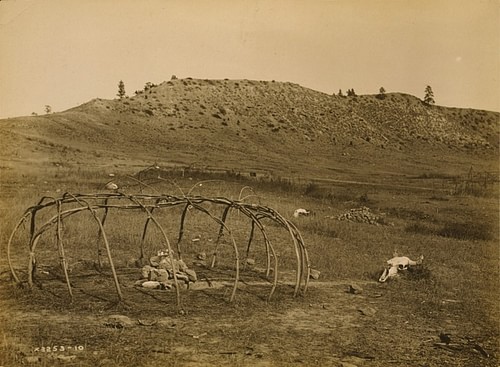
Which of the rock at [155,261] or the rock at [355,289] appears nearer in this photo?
the rock at [355,289]

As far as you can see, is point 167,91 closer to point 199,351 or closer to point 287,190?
point 287,190

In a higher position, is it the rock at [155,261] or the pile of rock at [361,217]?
the pile of rock at [361,217]

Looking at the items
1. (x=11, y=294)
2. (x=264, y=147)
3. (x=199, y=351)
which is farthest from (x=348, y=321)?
(x=264, y=147)

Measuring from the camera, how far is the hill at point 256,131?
4009 centimetres

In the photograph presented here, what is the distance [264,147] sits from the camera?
53500 millimetres

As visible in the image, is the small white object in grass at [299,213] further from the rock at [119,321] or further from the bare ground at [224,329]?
the rock at [119,321]

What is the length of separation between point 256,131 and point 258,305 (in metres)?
47.7

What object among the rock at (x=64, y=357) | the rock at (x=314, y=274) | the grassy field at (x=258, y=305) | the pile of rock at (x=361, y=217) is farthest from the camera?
the pile of rock at (x=361, y=217)

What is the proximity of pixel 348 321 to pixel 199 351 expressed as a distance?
3.61 m

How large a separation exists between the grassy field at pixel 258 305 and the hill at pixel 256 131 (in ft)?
61.3

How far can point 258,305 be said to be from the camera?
11141 millimetres

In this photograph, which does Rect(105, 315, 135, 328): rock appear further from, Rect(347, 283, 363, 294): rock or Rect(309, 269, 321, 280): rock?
Rect(309, 269, 321, 280): rock

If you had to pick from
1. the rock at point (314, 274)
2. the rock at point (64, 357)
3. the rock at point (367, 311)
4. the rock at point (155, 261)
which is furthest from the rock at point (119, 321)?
the rock at point (314, 274)

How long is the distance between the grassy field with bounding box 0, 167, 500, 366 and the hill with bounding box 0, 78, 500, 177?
1867cm
